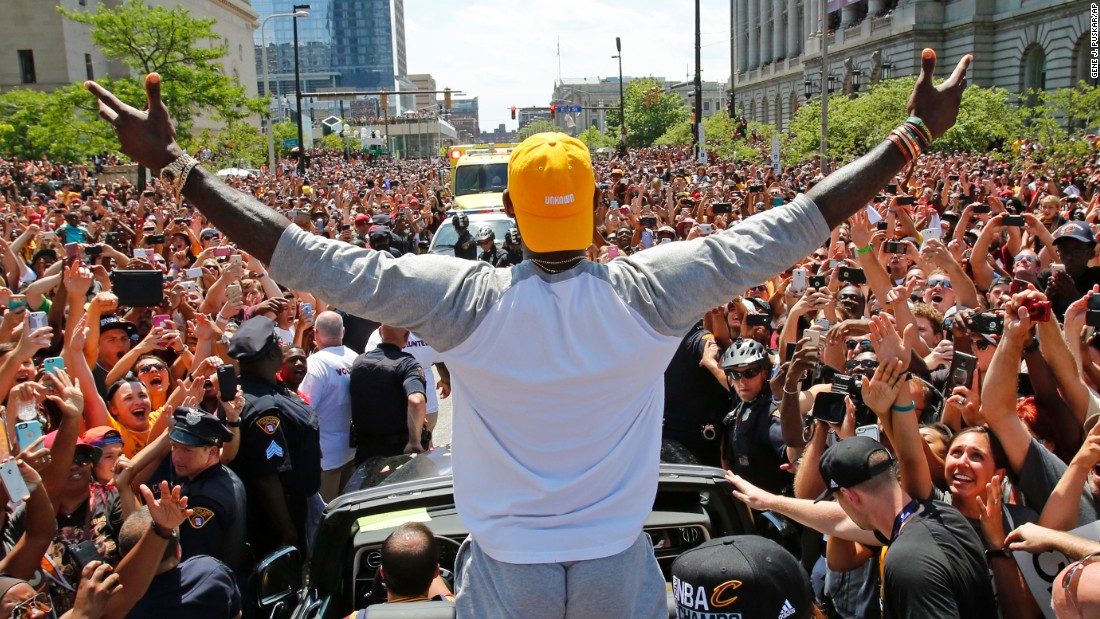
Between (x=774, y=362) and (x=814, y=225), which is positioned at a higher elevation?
(x=814, y=225)

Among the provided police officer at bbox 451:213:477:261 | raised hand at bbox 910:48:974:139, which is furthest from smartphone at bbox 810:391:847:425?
police officer at bbox 451:213:477:261

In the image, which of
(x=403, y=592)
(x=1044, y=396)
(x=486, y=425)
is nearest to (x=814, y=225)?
(x=486, y=425)

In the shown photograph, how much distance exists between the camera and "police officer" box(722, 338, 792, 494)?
499cm

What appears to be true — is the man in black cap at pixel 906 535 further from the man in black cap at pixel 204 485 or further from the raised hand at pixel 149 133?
the raised hand at pixel 149 133

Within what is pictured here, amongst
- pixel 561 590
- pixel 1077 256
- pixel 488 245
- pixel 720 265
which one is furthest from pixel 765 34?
pixel 561 590

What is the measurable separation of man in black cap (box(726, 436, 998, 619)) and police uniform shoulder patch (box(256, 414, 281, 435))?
2478 mm

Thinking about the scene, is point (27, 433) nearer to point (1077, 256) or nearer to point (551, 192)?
point (551, 192)

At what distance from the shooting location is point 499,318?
196cm

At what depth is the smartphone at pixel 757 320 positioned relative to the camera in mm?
6062

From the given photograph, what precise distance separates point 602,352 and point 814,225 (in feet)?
1.77

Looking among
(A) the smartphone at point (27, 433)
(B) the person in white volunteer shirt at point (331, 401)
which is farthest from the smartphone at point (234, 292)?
(A) the smartphone at point (27, 433)

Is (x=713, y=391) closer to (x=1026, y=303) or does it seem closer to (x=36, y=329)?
(x=1026, y=303)

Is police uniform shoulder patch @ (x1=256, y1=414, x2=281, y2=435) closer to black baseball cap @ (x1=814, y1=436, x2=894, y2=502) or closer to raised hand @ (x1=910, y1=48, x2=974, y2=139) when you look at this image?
black baseball cap @ (x1=814, y1=436, x2=894, y2=502)

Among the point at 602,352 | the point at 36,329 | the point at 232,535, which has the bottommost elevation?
the point at 232,535
